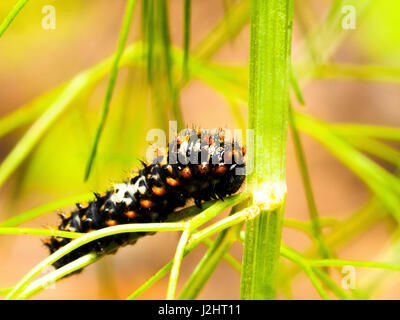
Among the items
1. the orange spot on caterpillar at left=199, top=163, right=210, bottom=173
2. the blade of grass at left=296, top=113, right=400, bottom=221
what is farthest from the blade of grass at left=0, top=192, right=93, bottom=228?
the blade of grass at left=296, top=113, right=400, bottom=221

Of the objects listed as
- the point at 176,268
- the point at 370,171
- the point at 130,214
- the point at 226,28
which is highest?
the point at 226,28

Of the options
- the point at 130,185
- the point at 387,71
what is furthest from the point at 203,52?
the point at 130,185

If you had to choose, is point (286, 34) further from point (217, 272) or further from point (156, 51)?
point (217, 272)

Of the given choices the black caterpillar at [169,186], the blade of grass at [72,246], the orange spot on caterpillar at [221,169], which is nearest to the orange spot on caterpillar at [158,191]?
the black caterpillar at [169,186]

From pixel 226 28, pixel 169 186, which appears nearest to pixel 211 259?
pixel 169 186

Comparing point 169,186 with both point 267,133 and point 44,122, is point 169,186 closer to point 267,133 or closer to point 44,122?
point 267,133

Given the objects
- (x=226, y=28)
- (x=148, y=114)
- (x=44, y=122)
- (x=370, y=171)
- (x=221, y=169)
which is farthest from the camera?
(x=148, y=114)

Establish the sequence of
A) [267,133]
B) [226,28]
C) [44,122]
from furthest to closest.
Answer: [226,28]
[44,122]
[267,133]

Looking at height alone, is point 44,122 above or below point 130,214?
above
